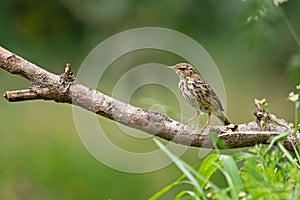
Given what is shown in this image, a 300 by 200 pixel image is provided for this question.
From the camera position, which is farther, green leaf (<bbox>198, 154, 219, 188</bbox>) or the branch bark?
the branch bark

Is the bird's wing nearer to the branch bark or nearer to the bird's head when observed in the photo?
the bird's head

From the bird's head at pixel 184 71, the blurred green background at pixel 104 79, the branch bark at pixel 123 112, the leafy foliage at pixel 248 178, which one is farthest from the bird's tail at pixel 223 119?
the blurred green background at pixel 104 79

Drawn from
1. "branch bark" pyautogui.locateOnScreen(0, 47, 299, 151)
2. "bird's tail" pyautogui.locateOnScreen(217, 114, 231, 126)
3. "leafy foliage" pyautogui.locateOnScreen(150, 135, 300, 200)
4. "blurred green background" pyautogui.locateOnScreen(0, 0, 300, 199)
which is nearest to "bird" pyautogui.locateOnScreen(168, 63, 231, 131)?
"bird's tail" pyautogui.locateOnScreen(217, 114, 231, 126)

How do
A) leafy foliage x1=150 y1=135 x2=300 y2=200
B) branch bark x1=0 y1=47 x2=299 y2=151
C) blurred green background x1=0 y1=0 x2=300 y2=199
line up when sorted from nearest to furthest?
leafy foliage x1=150 y1=135 x2=300 y2=200 < branch bark x1=0 y1=47 x2=299 y2=151 < blurred green background x1=0 y1=0 x2=300 y2=199

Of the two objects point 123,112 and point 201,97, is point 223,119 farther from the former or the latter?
point 123,112

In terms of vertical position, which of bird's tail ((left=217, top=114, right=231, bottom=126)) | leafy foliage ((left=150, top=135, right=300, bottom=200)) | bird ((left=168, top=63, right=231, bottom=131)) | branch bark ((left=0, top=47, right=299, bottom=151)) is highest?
bird ((left=168, top=63, right=231, bottom=131))

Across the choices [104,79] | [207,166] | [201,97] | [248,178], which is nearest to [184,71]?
[201,97]

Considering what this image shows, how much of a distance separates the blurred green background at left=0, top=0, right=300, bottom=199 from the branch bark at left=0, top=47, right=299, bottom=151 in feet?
5.33

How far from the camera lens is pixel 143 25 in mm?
7680

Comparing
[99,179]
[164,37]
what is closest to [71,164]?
[99,179]

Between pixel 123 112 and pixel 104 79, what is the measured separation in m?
5.11

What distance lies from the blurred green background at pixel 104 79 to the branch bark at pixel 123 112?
162cm

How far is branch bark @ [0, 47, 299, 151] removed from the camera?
2.47 metres

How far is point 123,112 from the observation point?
8.11ft
